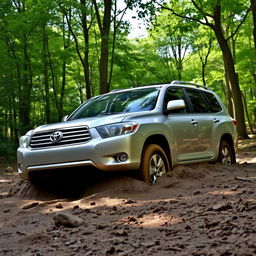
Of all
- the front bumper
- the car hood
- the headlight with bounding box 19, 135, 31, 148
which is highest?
the car hood

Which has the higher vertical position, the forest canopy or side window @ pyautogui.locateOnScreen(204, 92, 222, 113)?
the forest canopy

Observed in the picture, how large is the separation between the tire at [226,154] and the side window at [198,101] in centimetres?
84

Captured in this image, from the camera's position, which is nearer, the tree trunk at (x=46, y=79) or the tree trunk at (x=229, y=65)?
the tree trunk at (x=229, y=65)

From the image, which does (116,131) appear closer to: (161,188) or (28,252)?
(161,188)

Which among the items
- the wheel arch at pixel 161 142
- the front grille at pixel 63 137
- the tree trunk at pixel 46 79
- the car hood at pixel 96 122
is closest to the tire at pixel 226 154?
the wheel arch at pixel 161 142

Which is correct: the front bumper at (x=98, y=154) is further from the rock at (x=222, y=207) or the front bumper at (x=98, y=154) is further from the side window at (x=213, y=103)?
the side window at (x=213, y=103)

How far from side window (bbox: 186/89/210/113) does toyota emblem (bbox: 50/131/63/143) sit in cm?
303

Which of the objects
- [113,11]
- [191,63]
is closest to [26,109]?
[113,11]

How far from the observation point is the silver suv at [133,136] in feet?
17.6

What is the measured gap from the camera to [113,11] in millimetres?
19656

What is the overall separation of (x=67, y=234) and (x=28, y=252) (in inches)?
19.6

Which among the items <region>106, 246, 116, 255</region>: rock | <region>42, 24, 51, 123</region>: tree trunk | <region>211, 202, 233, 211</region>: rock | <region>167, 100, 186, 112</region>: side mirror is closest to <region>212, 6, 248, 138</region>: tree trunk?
<region>42, 24, 51, 123</region>: tree trunk

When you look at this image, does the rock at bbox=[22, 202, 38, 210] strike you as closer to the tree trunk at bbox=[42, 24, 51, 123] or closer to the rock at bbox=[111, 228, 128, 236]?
the rock at bbox=[111, 228, 128, 236]

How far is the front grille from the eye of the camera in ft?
17.9
